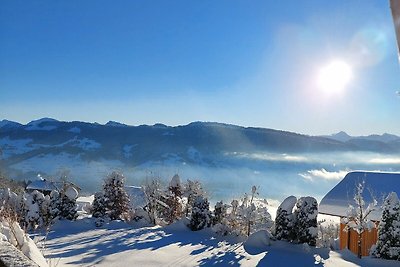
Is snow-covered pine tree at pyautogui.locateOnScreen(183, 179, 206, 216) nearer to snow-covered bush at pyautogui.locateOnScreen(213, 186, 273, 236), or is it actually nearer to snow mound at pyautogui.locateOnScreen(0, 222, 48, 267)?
snow-covered bush at pyautogui.locateOnScreen(213, 186, 273, 236)

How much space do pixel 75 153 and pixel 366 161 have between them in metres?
53.5

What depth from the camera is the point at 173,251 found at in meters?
11.2

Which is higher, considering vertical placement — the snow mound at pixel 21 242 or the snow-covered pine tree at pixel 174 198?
the snow mound at pixel 21 242

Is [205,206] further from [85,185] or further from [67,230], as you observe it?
[85,185]

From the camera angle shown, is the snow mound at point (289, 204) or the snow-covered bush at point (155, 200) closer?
the snow mound at point (289, 204)

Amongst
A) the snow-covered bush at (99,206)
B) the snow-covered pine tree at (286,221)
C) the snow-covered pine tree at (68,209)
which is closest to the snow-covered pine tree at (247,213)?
the snow-covered pine tree at (286,221)

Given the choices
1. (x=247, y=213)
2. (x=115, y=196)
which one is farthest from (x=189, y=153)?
(x=247, y=213)

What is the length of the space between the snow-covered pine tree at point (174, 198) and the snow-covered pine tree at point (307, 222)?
8854mm

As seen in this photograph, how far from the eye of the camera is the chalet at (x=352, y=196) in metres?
16.0

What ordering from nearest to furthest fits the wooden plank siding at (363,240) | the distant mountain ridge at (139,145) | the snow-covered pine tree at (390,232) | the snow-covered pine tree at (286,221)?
the snow-covered pine tree at (390,232)
the snow-covered pine tree at (286,221)
the wooden plank siding at (363,240)
the distant mountain ridge at (139,145)

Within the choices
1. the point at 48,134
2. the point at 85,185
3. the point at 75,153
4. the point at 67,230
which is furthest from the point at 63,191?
the point at 48,134

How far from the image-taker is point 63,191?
18109mm

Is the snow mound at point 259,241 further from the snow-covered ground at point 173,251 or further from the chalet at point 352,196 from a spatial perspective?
the chalet at point 352,196

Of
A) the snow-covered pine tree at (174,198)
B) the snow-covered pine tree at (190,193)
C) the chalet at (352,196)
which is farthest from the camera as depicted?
the snow-covered pine tree at (174,198)
